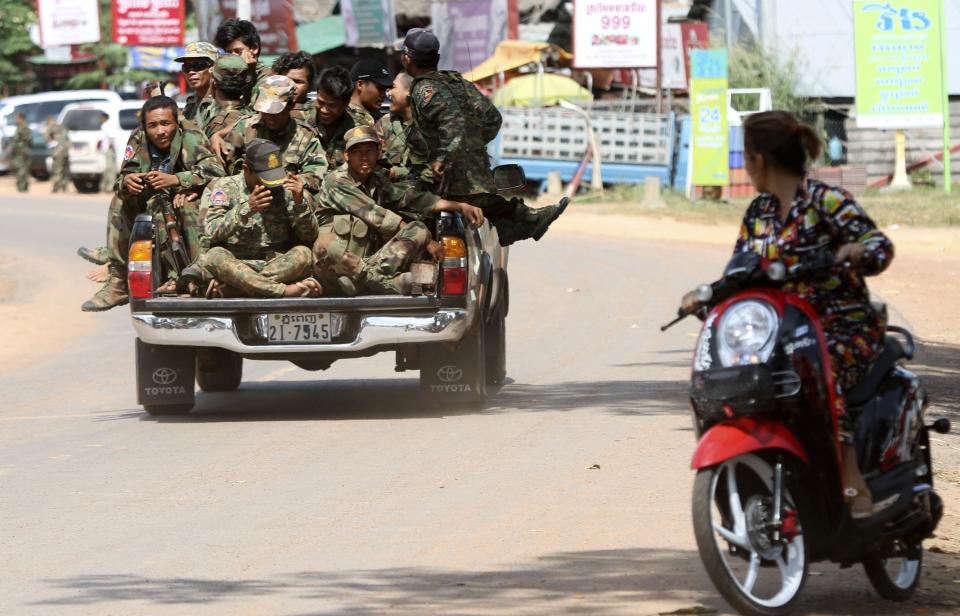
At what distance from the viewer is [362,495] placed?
7.81 meters

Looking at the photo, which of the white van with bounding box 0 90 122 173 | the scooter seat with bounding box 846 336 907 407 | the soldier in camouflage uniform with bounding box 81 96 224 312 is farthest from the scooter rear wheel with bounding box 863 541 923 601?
the white van with bounding box 0 90 122 173

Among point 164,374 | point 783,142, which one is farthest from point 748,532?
point 164,374

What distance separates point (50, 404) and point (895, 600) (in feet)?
24.8

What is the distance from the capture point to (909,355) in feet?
18.4

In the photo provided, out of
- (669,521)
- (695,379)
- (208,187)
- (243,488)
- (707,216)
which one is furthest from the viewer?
(707,216)

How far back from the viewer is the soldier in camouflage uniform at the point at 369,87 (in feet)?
36.8

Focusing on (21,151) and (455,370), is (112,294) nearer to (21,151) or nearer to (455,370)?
(455,370)

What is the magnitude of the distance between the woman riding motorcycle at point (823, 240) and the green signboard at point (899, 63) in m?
26.2

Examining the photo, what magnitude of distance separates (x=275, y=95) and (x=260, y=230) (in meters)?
0.84

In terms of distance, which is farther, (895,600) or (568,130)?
(568,130)

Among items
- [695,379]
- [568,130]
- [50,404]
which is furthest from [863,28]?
[695,379]

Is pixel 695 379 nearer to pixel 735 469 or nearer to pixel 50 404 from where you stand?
pixel 735 469

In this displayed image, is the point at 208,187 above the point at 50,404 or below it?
above

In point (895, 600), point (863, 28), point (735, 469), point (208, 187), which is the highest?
point (863, 28)
